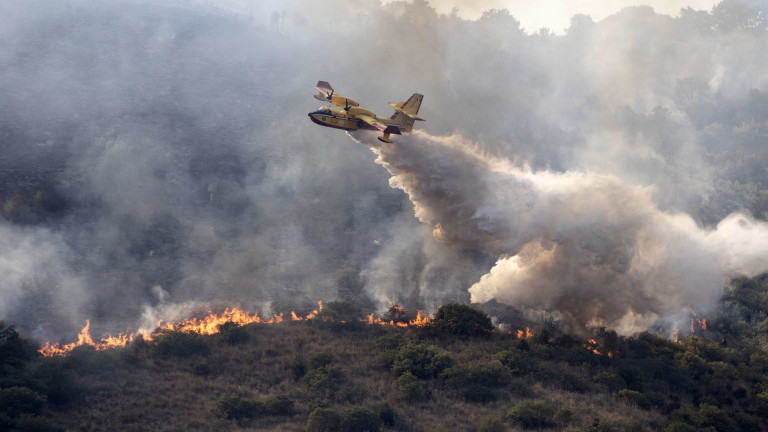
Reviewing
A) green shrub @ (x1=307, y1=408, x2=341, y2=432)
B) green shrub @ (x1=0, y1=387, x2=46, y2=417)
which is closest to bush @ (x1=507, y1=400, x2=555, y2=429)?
green shrub @ (x1=307, y1=408, x2=341, y2=432)

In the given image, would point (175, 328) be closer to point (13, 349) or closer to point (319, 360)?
point (13, 349)

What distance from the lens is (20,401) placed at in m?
37.5

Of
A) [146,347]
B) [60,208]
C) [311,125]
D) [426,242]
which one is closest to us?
[146,347]

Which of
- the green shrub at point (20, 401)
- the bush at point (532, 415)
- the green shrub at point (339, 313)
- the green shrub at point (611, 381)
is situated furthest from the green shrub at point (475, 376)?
the green shrub at point (20, 401)

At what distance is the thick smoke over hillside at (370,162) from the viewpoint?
169 ft

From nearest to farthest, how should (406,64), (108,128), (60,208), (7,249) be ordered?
(7,249) < (60,208) < (108,128) < (406,64)

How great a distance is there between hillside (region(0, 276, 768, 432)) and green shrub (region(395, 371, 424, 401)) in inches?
4.7

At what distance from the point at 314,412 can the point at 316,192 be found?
124 ft

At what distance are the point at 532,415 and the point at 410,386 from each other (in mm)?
7586

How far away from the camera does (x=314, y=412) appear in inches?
1544

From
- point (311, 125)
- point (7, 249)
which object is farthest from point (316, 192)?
point (7, 249)

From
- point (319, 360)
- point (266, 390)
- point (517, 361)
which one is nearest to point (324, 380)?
point (319, 360)

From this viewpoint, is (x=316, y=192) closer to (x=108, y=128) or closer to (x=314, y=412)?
(x=108, y=128)

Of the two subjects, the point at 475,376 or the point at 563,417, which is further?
the point at 475,376
